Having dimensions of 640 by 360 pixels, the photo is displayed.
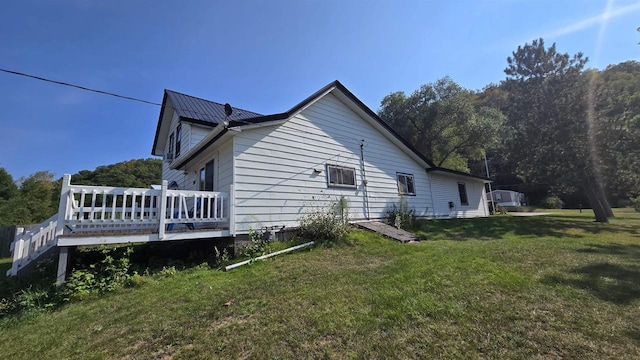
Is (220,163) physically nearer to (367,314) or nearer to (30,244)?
(30,244)

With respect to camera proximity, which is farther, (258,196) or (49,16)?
(258,196)

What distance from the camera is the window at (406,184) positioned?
12.4 metres

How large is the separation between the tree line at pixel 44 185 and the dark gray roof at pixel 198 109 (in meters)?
20.0

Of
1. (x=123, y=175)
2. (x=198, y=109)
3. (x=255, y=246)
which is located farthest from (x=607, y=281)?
(x=123, y=175)

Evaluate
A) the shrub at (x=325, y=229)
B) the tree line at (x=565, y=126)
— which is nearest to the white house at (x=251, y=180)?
the shrub at (x=325, y=229)

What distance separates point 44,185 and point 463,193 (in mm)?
41459

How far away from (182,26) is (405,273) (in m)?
9.39

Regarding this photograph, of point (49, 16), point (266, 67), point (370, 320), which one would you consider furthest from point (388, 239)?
point (49, 16)

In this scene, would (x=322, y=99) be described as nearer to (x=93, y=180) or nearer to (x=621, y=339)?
(x=621, y=339)

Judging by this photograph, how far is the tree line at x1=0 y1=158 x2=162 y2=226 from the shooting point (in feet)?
69.9

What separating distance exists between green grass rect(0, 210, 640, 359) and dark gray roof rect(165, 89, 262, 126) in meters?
6.91

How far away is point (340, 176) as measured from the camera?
9.88 metres

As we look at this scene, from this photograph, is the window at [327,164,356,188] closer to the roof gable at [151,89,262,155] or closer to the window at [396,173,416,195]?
the window at [396,173,416,195]

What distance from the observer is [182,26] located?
8.07 metres
